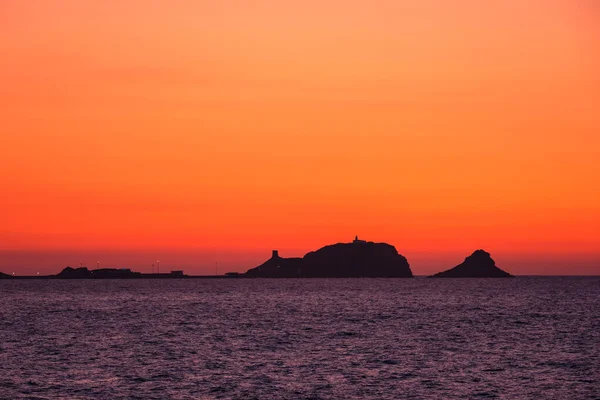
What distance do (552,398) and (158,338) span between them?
5328cm

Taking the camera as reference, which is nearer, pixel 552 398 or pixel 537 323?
pixel 552 398

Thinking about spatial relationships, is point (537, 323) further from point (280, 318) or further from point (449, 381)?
point (449, 381)

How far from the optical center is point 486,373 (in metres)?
67.6

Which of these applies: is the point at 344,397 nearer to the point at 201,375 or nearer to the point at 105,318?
the point at 201,375

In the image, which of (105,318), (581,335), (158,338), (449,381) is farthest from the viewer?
(105,318)

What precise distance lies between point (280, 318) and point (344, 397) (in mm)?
78159

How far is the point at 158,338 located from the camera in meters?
96.4

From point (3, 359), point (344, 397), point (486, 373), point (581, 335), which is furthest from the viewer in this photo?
point (581, 335)

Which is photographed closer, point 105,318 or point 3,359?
point 3,359

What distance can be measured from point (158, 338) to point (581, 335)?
54.3m

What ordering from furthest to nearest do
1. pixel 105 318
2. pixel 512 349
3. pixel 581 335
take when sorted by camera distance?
pixel 105 318 < pixel 581 335 < pixel 512 349

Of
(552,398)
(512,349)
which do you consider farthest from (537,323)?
(552,398)

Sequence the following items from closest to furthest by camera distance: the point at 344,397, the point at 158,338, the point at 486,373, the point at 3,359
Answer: the point at 344,397 → the point at 486,373 → the point at 3,359 → the point at 158,338

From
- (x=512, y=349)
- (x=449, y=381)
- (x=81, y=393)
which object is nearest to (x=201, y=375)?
(x=81, y=393)
